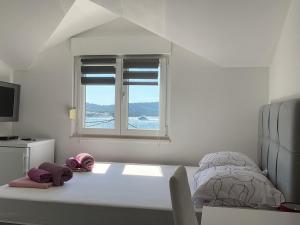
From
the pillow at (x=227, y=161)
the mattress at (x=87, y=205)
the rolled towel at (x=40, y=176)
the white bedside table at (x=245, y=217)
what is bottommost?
the mattress at (x=87, y=205)

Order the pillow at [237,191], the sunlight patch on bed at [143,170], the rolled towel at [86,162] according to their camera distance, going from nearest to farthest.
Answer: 1. the pillow at [237,191]
2. the sunlight patch on bed at [143,170]
3. the rolled towel at [86,162]

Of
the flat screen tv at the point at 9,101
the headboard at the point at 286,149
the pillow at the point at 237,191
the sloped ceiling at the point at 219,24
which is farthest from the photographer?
the flat screen tv at the point at 9,101

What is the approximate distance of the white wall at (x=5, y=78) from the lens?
374cm

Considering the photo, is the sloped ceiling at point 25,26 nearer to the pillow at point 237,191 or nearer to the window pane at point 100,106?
the window pane at point 100,106

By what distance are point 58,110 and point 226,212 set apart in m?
2.83

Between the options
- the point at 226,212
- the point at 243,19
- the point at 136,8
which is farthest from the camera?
the point at 136,8

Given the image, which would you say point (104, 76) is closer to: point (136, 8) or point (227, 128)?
point (136, 8)

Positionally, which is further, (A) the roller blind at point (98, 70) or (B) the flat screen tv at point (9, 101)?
(A) the roller blind at point (98, 70)

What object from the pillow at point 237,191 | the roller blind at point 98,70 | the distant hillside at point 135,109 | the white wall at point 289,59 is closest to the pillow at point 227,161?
the pillow at point 237,191

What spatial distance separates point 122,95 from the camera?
12.1 feet

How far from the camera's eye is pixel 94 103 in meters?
3.80

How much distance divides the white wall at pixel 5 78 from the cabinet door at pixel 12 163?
2.18ft

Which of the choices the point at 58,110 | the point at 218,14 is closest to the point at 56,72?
the point at 58,110

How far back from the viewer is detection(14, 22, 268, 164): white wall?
336 centimetres
